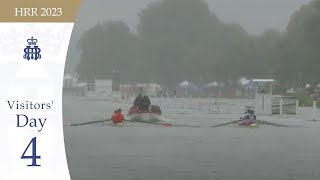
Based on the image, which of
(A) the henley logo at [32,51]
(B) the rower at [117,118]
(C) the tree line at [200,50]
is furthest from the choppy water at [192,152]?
(C) the tree line at [200,50]

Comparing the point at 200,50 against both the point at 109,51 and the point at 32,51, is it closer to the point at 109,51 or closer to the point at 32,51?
the point at 109,51

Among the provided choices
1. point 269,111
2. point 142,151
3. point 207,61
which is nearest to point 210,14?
point 207,61

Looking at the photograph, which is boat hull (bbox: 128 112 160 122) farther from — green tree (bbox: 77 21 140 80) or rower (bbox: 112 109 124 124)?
green tree (bbox: 77 21 140 80)

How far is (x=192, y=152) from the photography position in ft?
41.0

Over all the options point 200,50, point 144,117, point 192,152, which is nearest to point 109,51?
point 200,50

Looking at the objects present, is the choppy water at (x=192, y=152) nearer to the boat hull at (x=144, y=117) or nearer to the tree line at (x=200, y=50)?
the boat hull at (x=144, y=117)

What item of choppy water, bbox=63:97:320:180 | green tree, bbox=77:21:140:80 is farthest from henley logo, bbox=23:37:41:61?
green tree, bbox=77:21:140:80

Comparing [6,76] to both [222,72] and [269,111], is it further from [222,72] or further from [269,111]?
[222,72]

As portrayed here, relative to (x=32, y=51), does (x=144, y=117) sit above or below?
below

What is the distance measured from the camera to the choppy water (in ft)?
30.0

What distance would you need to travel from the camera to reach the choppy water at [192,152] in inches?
360

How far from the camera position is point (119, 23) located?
20.6 metres

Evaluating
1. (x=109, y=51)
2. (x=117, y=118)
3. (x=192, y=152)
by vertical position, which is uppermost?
(x=109, y=51)

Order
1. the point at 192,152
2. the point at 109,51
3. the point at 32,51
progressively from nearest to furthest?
the point at 32,51, the point at 192,152, the point at 109,51
